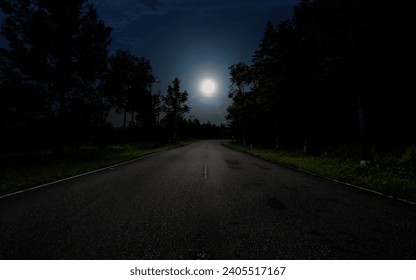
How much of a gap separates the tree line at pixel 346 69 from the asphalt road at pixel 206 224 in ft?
26.9

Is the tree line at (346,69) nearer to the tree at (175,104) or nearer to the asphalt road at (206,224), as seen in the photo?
the asphalt road at (206,224)

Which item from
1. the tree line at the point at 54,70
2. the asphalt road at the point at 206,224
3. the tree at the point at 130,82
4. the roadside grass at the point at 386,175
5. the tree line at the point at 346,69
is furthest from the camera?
the tree at the point at 130,82

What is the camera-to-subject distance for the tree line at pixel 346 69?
39.2ft

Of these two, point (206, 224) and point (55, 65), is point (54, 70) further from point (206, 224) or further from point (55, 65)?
point (206, 224)

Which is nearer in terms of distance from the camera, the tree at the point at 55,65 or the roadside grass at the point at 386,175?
the roadside grass at the point at 386,175

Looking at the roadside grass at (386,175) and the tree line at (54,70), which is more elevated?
the tree line at (54,70)

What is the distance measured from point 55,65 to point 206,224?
799 inches

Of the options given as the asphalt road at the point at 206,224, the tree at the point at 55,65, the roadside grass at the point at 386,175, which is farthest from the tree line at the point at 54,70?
the roadside grass at the point at 386,175

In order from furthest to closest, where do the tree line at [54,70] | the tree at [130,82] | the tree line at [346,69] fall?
the tree at [130,82]
the tree line at [54,70]
the tree line at [346,69]

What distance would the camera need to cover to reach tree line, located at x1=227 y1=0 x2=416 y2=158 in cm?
1196

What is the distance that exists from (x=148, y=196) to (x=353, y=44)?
12.1m

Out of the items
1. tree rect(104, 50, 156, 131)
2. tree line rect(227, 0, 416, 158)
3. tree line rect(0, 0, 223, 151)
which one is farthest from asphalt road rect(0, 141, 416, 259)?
tree rect(104, 50, 156, 131)

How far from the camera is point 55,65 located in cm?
1841
